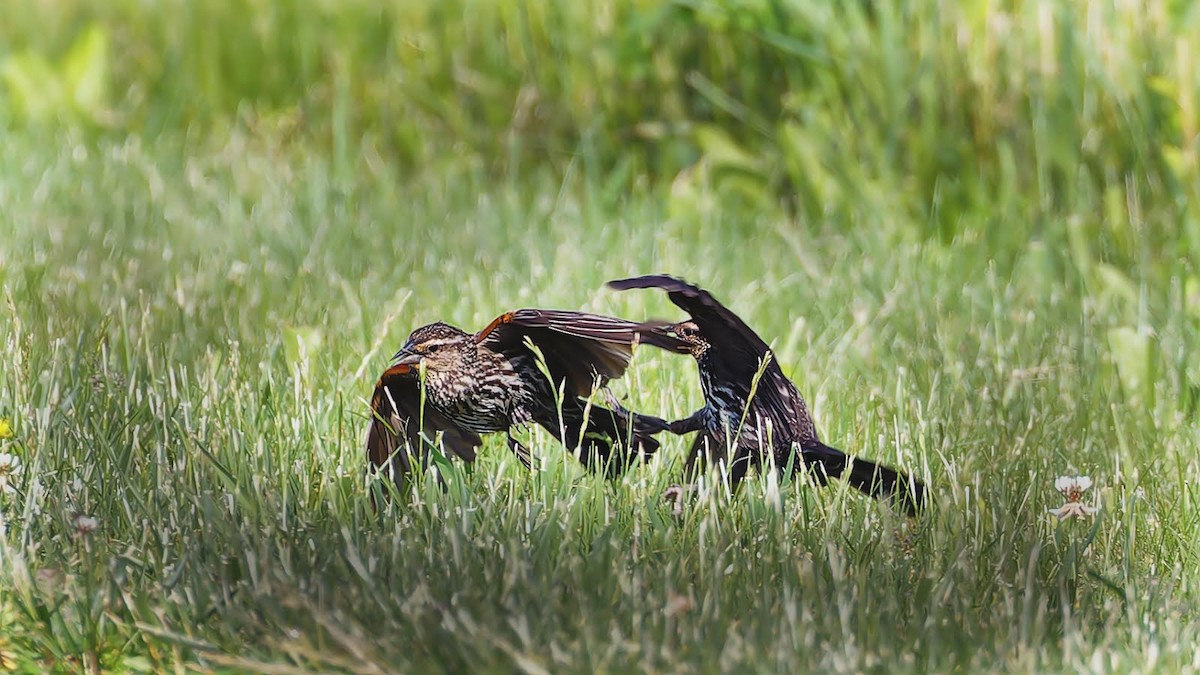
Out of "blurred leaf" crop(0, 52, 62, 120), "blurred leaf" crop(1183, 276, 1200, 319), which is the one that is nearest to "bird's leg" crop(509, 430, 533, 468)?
"blurred leaf" crop(1183, 276, 1200, 319)

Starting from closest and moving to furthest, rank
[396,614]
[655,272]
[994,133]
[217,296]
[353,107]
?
[396,614] < [217,296] < [655,272] < [994,133] < [353,107]

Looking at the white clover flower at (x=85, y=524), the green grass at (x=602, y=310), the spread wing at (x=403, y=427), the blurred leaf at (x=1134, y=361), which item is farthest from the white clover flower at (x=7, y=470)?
the blurred leaf at (x=1134, y=361)

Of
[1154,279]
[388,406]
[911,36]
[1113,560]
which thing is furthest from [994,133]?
[388,406]

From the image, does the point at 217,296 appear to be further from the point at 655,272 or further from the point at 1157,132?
the point at 1157,132

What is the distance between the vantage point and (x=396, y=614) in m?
2.44

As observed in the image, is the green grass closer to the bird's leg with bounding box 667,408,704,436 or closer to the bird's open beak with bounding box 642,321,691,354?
the bird's leg with bounding box 667,408,704,436

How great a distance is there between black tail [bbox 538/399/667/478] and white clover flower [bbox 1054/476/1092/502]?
2.42ft

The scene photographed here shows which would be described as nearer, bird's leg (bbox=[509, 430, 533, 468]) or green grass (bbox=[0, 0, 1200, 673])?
green grass (bbox=[0, 0, 1200, 673])

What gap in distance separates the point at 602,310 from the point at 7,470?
4.99ft

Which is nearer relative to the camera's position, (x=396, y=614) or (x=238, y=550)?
(x=396, y=614)

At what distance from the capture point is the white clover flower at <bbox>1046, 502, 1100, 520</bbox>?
282 cm

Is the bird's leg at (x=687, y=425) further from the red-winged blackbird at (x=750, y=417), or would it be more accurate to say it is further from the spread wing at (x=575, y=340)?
the spread wing at (x=575, y=340)

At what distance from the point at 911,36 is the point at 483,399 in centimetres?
274

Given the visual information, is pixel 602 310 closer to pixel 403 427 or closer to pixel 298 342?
pixel 298 342
